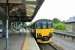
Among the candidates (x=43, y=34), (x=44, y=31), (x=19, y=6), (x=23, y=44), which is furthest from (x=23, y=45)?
(x=44, y=31)

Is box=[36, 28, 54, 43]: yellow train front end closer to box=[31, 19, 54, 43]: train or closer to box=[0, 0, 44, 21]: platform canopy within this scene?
box=[31, 19, 54, 43]: train

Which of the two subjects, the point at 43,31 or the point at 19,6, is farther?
the point at 43,31

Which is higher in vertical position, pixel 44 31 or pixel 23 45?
pixel 44 31

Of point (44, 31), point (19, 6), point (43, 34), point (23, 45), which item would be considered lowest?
point (23, 45)

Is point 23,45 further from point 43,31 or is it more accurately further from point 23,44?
point 43,31

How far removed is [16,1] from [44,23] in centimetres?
964

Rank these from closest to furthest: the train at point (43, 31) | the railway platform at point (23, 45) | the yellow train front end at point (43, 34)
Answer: the railway platform at point (23, 45)
the yellow train front end at point (43, 34)
the train at point (43, 31)

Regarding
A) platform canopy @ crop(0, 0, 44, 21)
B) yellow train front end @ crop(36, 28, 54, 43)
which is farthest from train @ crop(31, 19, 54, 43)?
platform canopy @ crop(0, 0, 44, 21)

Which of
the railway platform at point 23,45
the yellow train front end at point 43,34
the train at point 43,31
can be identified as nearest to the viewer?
the railway platform at point 23,45

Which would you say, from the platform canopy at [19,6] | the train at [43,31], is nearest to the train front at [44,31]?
the train at [43,31]

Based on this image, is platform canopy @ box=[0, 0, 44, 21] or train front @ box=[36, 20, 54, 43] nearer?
platform canopy @ box=[0, 0, 44, 21]

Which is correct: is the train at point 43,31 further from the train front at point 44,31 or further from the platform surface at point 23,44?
the platform surface at point 23,44

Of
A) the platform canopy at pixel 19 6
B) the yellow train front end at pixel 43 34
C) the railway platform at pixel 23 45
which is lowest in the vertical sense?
the railway platform at pixel 23 45

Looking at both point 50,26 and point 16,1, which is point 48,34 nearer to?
point 50,26
